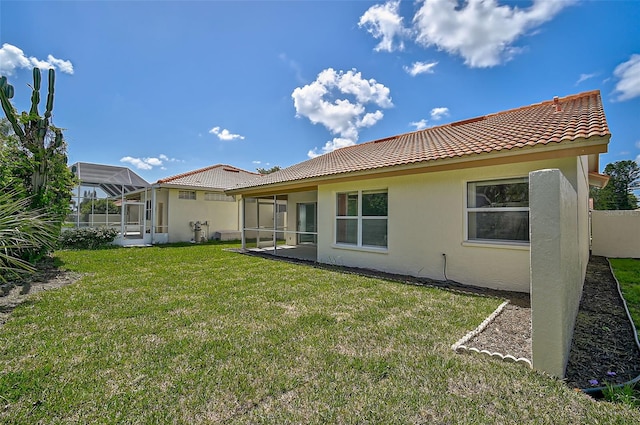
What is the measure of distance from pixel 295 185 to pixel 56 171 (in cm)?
890

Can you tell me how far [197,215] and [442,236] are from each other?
17.1 metres

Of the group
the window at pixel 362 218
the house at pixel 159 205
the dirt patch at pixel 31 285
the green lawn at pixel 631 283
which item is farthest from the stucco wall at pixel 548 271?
the house at pixel 159 205

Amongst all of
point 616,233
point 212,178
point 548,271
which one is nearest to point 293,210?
point 212,178

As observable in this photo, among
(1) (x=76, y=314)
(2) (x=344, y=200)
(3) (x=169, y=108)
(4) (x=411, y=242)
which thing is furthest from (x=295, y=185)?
(3) (x=169, y=108)

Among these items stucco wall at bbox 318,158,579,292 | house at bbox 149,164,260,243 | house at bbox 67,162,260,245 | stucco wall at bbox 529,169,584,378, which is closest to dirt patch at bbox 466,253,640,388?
stucco wall at bbox 529,169,584,378

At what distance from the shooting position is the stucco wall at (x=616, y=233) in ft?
41.4

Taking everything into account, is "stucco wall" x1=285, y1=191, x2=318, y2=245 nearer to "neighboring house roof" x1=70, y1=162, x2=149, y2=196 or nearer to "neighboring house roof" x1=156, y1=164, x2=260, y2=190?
"neighboring house roof" x1=156, y1=164, x2=260, y2=190

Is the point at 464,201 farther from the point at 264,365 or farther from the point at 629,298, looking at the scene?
the point at 264,365

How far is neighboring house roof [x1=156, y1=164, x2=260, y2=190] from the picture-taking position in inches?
762

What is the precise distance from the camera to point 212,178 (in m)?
22.4

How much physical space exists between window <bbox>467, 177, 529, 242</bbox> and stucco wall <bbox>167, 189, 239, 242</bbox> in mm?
17573

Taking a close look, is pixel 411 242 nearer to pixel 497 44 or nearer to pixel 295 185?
pixel 295 185

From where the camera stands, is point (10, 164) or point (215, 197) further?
point (215, 197)

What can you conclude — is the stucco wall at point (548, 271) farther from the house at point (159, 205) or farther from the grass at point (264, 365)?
the house at point (159, 205)
